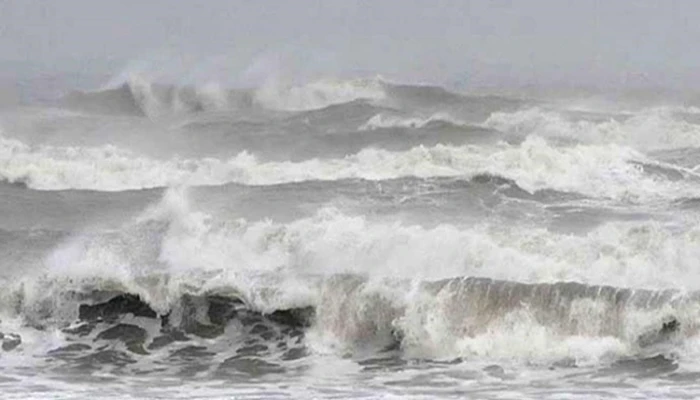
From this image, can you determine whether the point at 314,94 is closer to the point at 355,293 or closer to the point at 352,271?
the point at 352,271

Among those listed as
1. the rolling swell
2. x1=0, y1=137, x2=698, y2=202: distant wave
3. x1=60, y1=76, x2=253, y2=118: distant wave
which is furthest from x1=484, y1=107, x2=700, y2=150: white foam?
the rolling swell

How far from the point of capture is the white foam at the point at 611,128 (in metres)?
21.5

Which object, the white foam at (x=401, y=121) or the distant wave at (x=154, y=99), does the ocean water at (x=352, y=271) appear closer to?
the white foam at (x=401, y=121)

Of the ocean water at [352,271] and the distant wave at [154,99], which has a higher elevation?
the distant wave at [154,99]

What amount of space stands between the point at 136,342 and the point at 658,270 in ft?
14.6

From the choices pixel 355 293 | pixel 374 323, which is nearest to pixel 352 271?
pixel 355 293

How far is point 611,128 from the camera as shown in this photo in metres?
23.0

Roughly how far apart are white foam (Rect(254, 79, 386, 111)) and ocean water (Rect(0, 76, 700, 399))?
25.4ft

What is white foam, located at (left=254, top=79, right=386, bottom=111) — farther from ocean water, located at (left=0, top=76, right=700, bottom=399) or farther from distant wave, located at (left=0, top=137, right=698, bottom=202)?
distant wave, located at (left=0, top=137, right=698, bottom=202)

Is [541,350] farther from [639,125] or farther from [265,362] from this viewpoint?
[639,125]

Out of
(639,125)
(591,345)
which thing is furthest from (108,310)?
(639,125)

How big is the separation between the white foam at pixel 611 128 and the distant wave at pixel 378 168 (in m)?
2.68

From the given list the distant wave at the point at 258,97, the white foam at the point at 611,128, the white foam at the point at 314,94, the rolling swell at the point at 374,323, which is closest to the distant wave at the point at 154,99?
the distant wave at the point at 258,97

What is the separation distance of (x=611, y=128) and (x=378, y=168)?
6695mm
